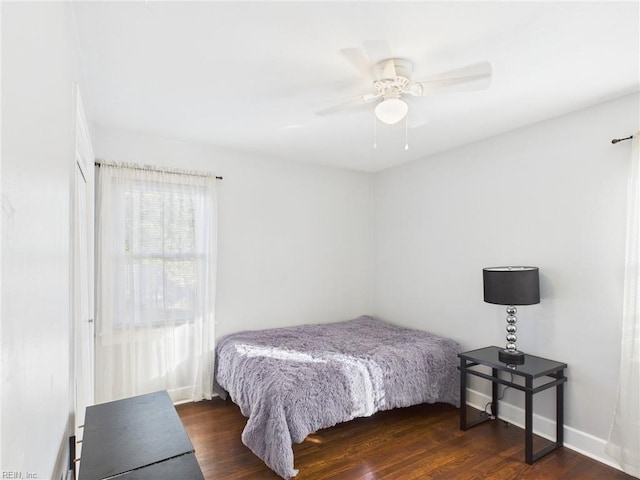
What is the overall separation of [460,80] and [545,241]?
1.63m

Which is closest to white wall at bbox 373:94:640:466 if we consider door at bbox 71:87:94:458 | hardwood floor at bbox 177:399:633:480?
hardwood floor at bbox 177:399:633:480

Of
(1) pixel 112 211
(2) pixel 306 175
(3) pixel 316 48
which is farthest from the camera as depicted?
(2) pixel 306 175

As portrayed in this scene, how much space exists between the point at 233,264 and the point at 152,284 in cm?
80

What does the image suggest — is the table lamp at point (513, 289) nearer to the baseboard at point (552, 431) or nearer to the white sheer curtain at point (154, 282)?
the baseboard at point (552, 431)

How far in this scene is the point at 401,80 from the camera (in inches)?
79.0

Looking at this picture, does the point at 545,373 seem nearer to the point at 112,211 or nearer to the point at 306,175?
the point at 306,175

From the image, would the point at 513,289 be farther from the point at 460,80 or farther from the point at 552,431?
the point at 460,80

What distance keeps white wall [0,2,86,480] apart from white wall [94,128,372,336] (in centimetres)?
221

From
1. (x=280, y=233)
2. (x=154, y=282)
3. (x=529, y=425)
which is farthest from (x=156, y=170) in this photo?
(x=529, y=425)

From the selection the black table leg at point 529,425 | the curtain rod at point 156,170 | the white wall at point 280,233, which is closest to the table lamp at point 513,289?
the black table leg at point 529,425

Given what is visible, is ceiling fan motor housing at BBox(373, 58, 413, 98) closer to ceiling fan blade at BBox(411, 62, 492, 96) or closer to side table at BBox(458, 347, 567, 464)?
ceiling fan blade at BBox(411, 62, 492, 96)

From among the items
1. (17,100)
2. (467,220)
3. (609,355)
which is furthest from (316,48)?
(609,355)

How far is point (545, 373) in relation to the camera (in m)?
2.50

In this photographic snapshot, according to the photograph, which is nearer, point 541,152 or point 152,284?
point 541,152
